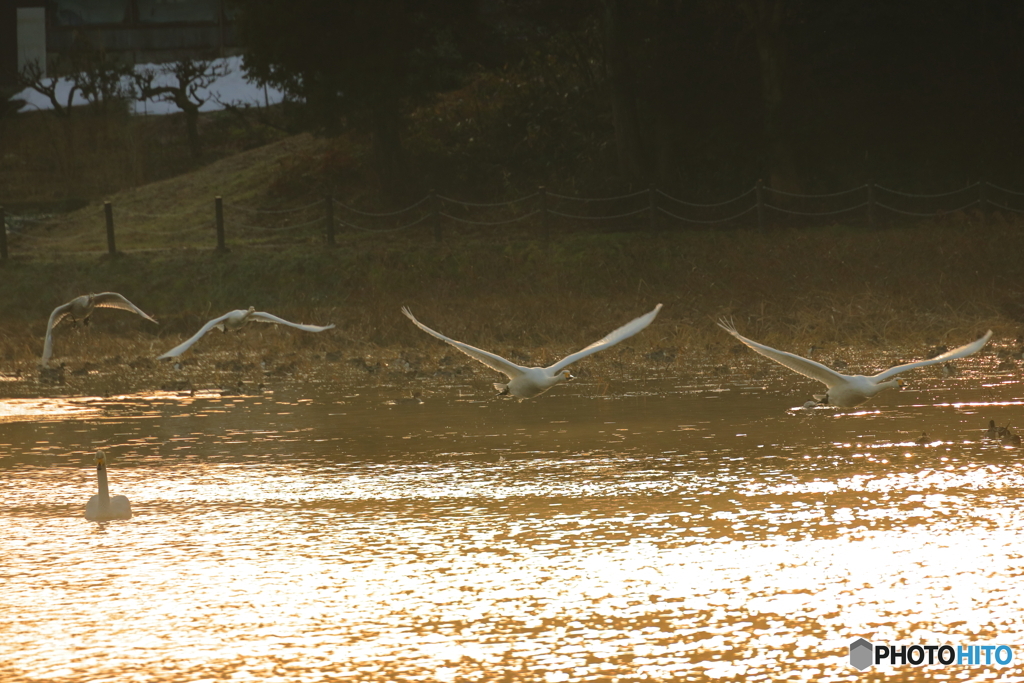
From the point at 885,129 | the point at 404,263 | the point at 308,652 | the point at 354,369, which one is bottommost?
the point at 308,652

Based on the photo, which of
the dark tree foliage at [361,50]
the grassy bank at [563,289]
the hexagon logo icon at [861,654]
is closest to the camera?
the hexagon logo icon at [861,654]

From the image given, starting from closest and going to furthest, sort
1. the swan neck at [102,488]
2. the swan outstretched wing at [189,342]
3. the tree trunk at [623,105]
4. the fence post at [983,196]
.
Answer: the swan neck at [102,488] → the swan outstretched wing at [189,342] → the fence post at [983,196] → the tree trunk at [623,105]

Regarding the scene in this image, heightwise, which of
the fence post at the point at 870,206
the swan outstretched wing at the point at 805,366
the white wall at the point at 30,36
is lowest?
the swan outstretched wing at the point at 805,366

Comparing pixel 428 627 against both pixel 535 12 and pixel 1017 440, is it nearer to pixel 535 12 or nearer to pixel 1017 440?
pixel 1017 440

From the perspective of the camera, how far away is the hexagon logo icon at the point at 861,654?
5.29 meters

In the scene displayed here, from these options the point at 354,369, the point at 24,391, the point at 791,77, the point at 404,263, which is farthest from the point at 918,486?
the point at 791,77

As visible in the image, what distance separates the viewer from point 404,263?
76.4 ft

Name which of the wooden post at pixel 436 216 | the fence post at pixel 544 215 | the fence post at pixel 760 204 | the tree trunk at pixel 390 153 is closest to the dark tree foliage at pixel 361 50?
the tree trunk at pixel 390 153

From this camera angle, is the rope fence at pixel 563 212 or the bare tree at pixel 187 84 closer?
the rope fence at pixel 563 212

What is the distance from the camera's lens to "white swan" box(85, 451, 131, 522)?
303 inches

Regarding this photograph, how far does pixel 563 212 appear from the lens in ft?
84.4

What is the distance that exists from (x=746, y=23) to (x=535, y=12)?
151 inches

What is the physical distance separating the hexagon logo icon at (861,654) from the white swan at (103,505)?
4189mm

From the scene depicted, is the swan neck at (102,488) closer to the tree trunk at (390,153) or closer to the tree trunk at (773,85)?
the tree trunk at (773,85)
